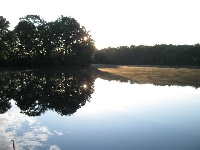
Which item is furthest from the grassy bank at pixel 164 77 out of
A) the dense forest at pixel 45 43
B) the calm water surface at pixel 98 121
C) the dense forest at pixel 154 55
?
the dense forest at pixel 154 55

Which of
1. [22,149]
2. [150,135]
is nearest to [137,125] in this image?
[150,135]

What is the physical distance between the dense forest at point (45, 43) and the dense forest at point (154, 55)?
49722 millimetres

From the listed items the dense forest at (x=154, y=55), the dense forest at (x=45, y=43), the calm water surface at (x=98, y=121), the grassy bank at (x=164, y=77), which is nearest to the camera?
the calm water surface at (x=98, y=121)

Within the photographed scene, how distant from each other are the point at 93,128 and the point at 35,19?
322 ft

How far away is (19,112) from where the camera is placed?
91.1 feet

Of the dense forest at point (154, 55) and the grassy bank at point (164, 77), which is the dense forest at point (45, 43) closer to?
the grassy bank at point (164, 77)

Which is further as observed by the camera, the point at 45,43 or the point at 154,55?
the point at 154,55

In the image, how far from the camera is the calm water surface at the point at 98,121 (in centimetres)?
1834

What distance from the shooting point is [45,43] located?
109m

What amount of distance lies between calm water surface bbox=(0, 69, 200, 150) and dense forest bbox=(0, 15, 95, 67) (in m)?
67.1

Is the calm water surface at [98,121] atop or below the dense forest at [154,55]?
below

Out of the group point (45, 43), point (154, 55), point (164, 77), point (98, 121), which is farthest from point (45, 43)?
point (98, 121)

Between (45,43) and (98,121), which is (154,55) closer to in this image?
(45,43)

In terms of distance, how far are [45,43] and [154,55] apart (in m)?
82.9
